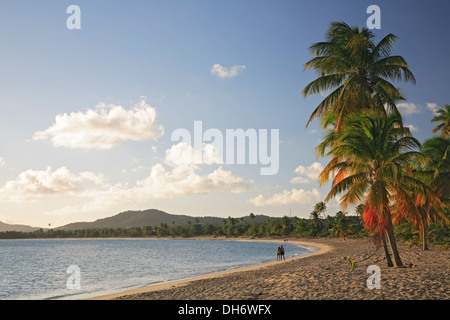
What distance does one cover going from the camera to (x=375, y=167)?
1612 centimetres

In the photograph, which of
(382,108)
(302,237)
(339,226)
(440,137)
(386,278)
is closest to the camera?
(386,278)

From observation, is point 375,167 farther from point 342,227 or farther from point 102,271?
point 342,227

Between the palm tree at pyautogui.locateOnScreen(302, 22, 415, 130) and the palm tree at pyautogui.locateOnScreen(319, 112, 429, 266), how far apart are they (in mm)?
2337

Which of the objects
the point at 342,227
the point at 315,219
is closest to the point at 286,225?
the point at 315,219

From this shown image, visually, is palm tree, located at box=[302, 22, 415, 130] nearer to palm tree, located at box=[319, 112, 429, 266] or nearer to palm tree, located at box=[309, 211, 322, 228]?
palm tree, located at box=[319, 112, 429, 266]

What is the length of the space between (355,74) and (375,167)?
6.38 metres

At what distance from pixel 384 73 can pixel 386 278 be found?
12373 mm

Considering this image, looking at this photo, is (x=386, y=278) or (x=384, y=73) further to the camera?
(x=384, y=73)

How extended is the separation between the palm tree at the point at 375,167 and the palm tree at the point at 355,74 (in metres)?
2.34

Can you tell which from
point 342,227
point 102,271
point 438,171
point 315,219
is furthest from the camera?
point 315,219
